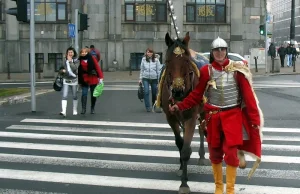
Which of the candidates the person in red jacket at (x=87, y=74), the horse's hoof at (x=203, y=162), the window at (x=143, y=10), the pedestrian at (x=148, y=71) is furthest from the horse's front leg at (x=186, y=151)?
the window at (x=143, y=10)

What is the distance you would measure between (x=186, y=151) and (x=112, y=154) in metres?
2.68

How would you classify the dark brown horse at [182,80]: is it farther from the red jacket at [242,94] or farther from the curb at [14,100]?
the curb at [14,100]

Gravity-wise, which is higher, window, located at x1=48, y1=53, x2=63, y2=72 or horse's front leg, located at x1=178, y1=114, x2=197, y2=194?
window, located at x1=48, y1=53, x2=63, y2=72

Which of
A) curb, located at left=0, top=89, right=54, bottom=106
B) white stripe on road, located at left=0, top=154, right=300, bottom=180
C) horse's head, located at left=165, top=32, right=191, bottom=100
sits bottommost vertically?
white stripe on road, located at left=0, top=154, right=300, bottom=180

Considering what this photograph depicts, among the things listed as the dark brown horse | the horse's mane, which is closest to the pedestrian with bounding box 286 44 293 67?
the dark brown horse

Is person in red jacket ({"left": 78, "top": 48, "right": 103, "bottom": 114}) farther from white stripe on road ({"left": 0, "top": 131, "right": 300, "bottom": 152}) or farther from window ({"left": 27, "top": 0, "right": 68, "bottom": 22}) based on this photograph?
window ({"left": 27, "top": 0, "right": 68, "bottom": 22})

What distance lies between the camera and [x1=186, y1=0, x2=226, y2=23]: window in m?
34.8

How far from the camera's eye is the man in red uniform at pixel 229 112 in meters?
5.43

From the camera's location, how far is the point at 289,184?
6.77 metres

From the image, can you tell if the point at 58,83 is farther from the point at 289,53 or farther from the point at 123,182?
the point at 289,53

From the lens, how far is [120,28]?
33.7 m

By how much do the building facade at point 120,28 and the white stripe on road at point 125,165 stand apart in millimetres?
24400

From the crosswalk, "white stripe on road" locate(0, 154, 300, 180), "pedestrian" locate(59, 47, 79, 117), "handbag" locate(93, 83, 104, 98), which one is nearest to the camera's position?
the crosswalk

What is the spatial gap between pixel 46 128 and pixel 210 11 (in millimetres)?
25240
